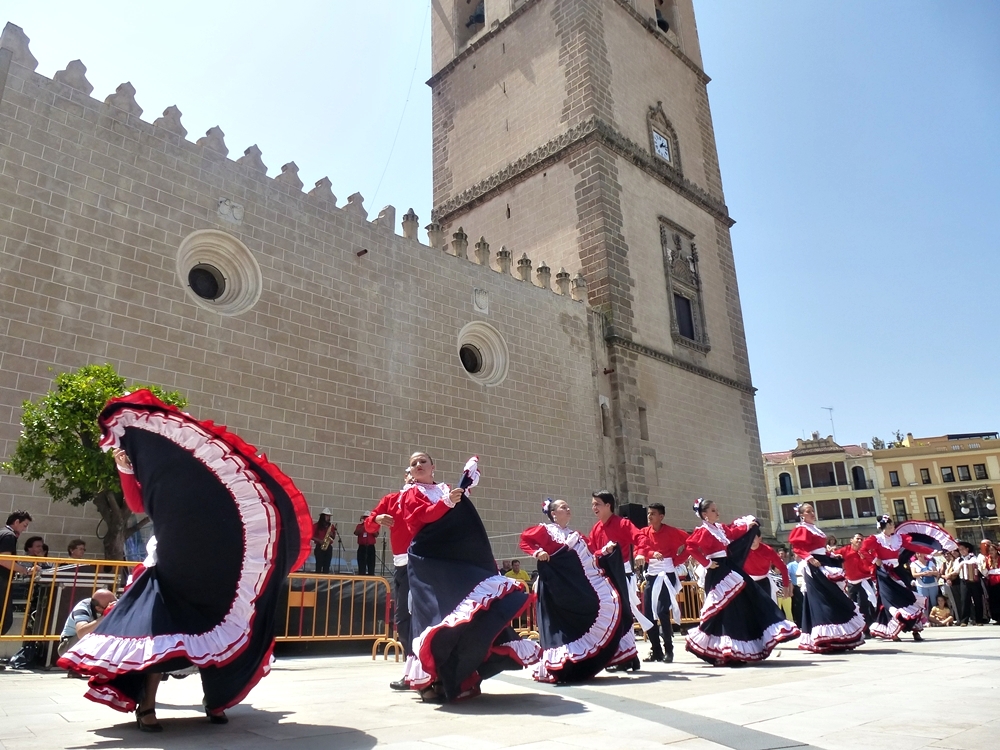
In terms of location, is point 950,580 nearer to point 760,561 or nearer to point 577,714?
point 760,561

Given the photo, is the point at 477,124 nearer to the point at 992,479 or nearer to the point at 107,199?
the point at 107,199

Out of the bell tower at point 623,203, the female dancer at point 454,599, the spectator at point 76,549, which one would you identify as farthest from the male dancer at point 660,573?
the bell tower at point 623,203

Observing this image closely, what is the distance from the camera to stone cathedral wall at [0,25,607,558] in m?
10.1

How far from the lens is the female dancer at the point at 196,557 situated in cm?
333

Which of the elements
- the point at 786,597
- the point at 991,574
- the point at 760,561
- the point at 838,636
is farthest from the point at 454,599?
the point at 991,574

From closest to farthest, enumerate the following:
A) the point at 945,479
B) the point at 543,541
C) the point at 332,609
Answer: the point at 543,541, the point at 332,609, the point at 945,479

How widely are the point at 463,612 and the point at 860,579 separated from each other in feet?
23.5

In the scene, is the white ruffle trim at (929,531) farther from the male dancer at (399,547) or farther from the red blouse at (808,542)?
the male dancer at (399,547)

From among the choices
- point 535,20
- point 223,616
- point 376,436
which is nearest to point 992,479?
point 535,20

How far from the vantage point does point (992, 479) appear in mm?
45000

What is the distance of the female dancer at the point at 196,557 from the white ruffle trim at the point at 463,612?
979 millimetres

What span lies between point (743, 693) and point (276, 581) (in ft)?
9.60

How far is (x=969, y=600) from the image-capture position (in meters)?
13.5

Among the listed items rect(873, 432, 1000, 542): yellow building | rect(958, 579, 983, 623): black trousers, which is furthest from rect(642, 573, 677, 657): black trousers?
rect(873, 432, 1000, 542): yellow building
